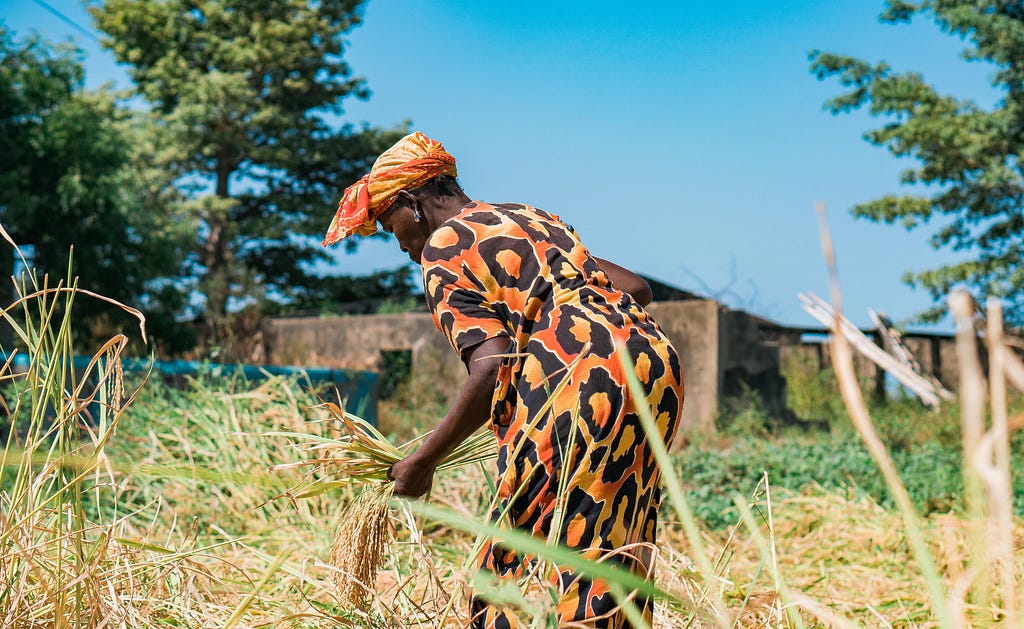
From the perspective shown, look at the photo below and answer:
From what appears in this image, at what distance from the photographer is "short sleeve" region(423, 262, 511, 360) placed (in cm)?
168

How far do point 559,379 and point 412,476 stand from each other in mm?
414

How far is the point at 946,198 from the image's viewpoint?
40.3 feet

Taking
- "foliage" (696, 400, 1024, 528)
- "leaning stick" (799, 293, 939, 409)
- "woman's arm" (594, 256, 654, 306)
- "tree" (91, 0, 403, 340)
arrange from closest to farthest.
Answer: "leaning stick" (799, 293, 939, 409)
"woman's arm" (594, 256, 654, 306)
"foliage" (696, 400, 1024, 528)
"tree" (91, 0, 403, 340)

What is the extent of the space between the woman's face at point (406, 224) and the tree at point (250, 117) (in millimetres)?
14041

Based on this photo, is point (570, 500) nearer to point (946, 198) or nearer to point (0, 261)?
point (0, 261)

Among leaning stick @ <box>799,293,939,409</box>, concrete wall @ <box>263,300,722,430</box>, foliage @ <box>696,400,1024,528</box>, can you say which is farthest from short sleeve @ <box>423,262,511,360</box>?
concrete wall @ <box>263,300,722,430</box>

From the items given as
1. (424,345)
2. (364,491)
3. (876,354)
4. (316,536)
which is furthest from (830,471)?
(424,345)

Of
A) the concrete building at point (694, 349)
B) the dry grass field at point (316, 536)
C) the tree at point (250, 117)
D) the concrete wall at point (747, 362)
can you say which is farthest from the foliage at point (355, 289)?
the dry grass field at point (316, 536)

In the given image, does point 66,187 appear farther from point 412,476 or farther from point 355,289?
point 412,476

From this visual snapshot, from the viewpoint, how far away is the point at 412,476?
5.88 feet

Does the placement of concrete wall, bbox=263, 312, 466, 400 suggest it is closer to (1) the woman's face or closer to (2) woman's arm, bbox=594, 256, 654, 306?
(2) woman's arm, bbox=594, 256, 654, 306

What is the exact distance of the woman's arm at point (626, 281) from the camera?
2.03 meters

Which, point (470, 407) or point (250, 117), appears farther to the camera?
point (250, 117)

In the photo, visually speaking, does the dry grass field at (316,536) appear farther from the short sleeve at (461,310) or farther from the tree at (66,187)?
the tree at (66,187)
